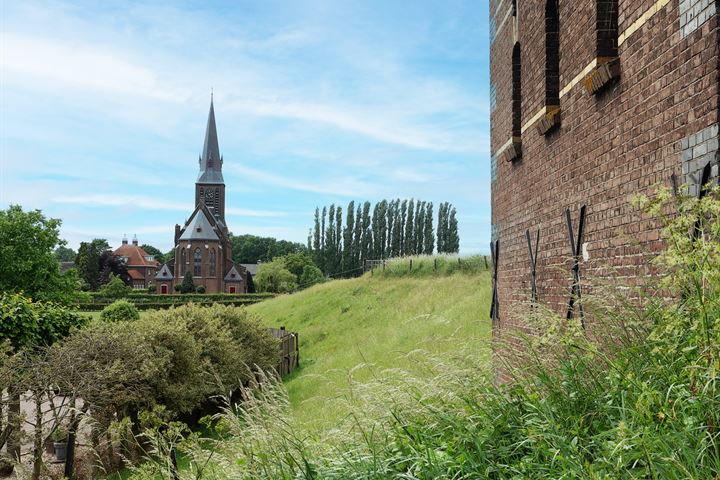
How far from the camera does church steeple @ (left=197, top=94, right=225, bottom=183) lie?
A: 319ft

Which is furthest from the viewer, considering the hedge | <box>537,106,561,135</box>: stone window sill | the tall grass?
the hedge

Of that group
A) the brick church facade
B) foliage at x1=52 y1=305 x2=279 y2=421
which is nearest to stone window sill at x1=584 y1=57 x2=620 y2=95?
Answer: the brick church facade

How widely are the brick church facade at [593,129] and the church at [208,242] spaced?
3170 inches

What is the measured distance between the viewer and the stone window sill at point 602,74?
20.9ft

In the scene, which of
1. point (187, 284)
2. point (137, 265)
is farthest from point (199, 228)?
point (137, 265)

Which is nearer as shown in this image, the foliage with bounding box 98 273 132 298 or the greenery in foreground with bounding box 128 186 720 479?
the greenery in foreground with bounding box 128 186 720 479

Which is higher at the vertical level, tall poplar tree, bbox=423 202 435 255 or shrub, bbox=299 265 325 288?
tall poplar tree, bbox=423 202 435 255

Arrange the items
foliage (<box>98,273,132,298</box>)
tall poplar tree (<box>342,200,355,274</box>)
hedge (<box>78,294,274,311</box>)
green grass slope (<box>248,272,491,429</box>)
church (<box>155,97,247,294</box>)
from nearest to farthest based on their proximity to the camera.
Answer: green grass slope (<box>248,272,491,429</box>)
hedge (<box>78,294,274,311</box>)
foliage (<box>98,273,132,298</box>)
tall poplar tree (<box>342,200,355,274</box>)
church (<box>155,97,247,294</box>)

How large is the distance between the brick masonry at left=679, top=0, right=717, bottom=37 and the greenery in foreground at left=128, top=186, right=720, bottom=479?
127 cm

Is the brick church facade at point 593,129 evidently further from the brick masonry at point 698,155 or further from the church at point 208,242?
the church at point 208,242

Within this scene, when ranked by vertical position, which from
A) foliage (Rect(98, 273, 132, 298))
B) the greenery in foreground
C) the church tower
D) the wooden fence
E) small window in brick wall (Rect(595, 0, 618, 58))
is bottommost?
the wooden fence

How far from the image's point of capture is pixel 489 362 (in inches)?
236

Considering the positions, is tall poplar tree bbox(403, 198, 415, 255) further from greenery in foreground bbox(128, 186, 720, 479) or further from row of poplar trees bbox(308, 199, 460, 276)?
greenery in foreground bbox(128, 186, 720, 479)

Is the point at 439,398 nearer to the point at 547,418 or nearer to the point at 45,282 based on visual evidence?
the point at 547,418
